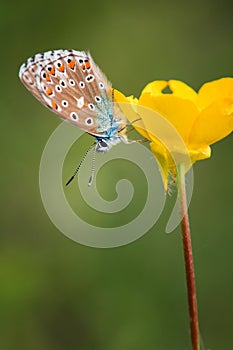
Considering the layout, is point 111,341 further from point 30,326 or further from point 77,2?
point 77,2

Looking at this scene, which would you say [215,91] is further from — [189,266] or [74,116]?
[189,266]

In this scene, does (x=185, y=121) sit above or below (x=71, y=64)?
below

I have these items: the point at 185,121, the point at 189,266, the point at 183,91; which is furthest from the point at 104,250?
the point at 189,266

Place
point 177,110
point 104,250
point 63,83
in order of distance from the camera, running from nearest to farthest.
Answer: point 177,110, point 63,83, point 104,250

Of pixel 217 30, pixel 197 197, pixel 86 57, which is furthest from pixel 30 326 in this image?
pixel 217 30

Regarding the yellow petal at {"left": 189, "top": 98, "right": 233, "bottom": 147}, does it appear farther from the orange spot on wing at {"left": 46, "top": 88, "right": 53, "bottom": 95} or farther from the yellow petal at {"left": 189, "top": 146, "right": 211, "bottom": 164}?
the orange spot on wing at {"left": 46, "top": 88, "right": 53, "bottom": 95}

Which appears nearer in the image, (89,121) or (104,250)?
(89,121)

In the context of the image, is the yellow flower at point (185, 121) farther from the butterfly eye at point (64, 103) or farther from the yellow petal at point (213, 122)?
the butterfly eye at point (64, 103)
